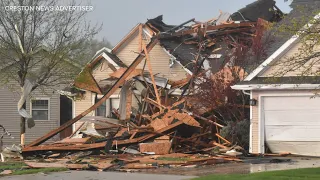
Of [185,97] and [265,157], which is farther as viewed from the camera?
[185,97]

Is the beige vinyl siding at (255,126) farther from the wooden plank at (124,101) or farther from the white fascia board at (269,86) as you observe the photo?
the wooden plank at (124,101)

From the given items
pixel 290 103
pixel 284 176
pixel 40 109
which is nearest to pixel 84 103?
pixel 40 109

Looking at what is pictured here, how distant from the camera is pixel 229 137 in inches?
773

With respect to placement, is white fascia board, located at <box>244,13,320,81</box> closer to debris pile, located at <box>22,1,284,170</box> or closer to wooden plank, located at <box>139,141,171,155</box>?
debris pile, located at <box>22,1,284,170</box>

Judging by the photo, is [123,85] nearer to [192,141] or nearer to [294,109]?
[192,141]

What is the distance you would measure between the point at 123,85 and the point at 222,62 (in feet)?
13.3

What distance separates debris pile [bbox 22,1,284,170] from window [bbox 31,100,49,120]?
745 cm

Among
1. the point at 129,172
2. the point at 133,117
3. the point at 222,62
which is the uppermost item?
the point at 222,62

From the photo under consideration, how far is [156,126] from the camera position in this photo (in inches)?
761

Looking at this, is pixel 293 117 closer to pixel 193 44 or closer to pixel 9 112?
pixel 193 44

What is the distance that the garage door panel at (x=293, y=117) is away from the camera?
1831 centimetres

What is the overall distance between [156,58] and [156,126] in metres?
7.08

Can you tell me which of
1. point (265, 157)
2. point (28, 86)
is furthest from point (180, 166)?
point (28, 86)

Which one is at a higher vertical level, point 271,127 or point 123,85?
point 123,85
